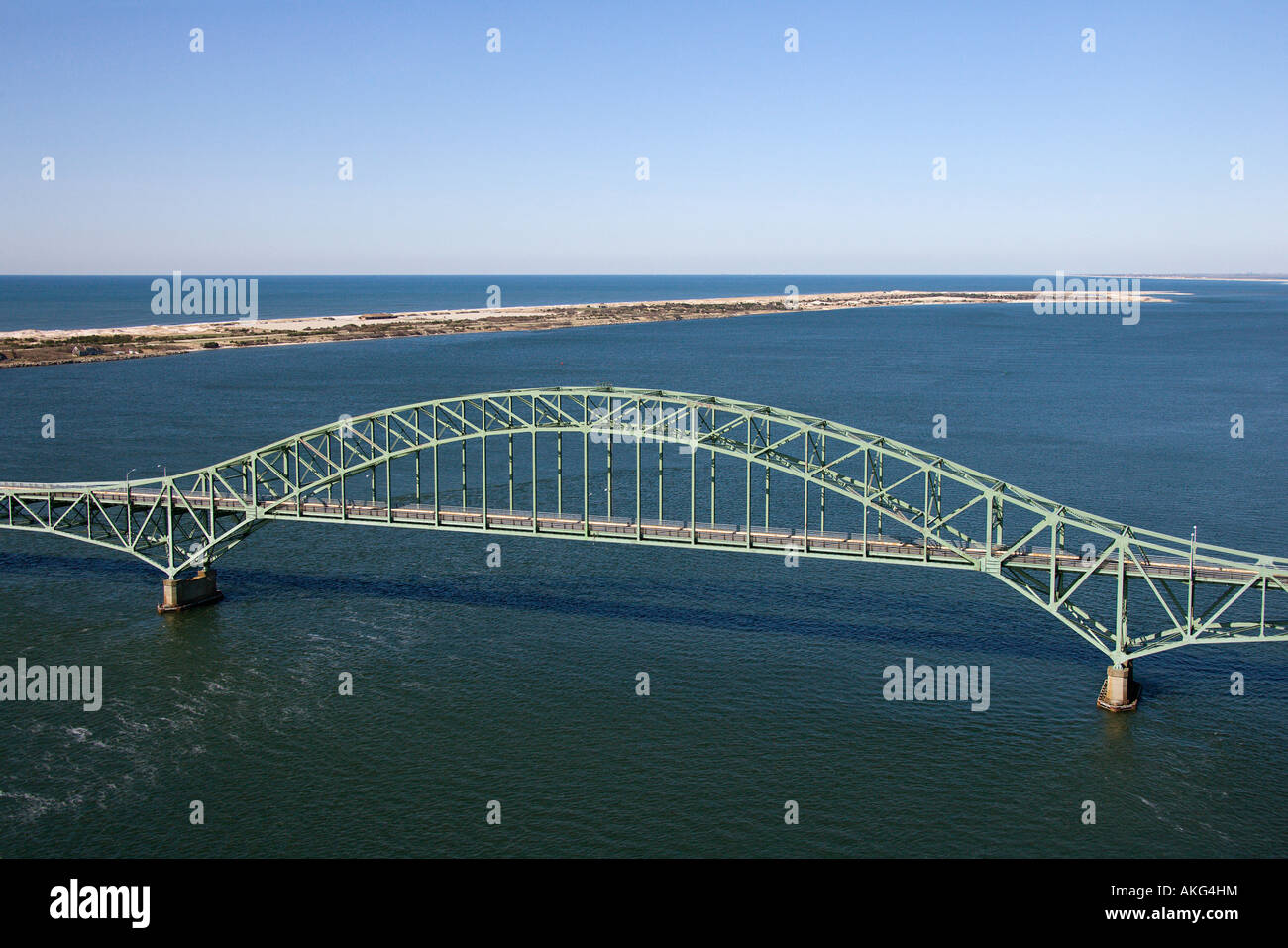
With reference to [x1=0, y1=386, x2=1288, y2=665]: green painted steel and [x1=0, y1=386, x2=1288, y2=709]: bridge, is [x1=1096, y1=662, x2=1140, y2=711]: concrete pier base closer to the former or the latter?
[x1=0, y1=386, x2=1288, y2=709]: bridge

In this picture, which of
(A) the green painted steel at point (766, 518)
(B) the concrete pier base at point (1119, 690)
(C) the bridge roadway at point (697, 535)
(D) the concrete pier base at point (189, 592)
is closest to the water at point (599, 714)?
(B) the concrete pier base at point (1119, 690)

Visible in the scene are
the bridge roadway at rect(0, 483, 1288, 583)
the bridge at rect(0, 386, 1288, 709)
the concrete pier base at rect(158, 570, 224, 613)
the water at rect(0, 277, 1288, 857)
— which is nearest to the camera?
the water at rect(0, 277, 1288, 857)

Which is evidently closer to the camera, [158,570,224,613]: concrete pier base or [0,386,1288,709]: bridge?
[0,386,1288,709]: bridge

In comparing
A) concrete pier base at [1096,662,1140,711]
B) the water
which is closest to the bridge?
concrete pier base at [1096,662,1140,711]

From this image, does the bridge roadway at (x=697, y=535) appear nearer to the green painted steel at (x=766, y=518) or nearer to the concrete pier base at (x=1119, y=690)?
the green painted steel at (x=766, y=518)

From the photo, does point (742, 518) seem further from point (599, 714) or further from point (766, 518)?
point (599, 714)

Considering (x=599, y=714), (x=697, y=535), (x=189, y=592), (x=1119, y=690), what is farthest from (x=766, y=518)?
(x=189, y=592)
